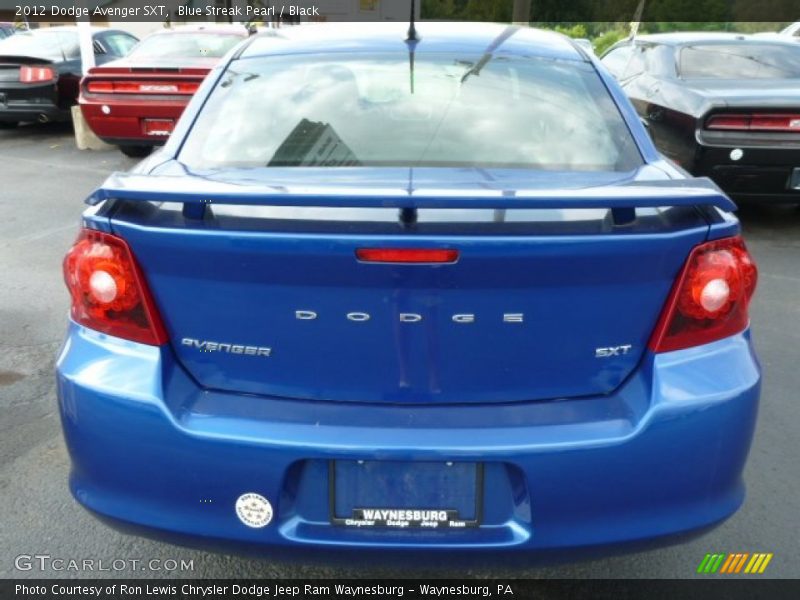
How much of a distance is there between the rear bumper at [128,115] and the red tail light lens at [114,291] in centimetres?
622

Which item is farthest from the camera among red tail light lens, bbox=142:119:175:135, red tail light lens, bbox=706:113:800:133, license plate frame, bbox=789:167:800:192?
red tail light lens, bbox=142:119:175:135

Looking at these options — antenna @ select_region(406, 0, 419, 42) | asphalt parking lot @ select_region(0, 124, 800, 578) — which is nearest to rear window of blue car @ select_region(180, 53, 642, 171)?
antenna @ select_region(406, 0, 419, 42)

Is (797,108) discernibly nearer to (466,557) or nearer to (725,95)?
(725,95)

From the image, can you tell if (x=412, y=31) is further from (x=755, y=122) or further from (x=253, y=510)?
(x=755, y=122)

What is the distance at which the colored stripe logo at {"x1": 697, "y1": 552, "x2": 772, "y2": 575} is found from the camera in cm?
236

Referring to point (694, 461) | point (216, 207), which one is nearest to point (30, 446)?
point (216, 207)

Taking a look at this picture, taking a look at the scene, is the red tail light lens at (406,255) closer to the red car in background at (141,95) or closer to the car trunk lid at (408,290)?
the car trunk lid at (408,290)

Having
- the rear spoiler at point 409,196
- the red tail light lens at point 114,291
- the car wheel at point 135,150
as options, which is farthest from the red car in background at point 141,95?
the rear spoiler at point 409,196

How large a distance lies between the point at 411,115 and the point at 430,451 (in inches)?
45.5

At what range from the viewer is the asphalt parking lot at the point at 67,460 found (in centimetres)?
236

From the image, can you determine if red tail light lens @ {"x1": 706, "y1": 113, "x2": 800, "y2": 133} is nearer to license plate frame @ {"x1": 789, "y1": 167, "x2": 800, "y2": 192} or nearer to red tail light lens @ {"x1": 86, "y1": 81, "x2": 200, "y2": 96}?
license plate frame @ {"x1": 789, "y1": 167, "x2": 800, "y2": 192}

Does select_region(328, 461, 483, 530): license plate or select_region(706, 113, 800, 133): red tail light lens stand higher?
select_region(706, 113, 800, 133): red tail light lens

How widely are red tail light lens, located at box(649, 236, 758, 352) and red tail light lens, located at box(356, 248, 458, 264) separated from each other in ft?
1.84

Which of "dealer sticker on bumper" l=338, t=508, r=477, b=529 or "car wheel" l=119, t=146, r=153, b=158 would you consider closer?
"dealer sticker on bumper" l=338, t=508, r=477, b=529
